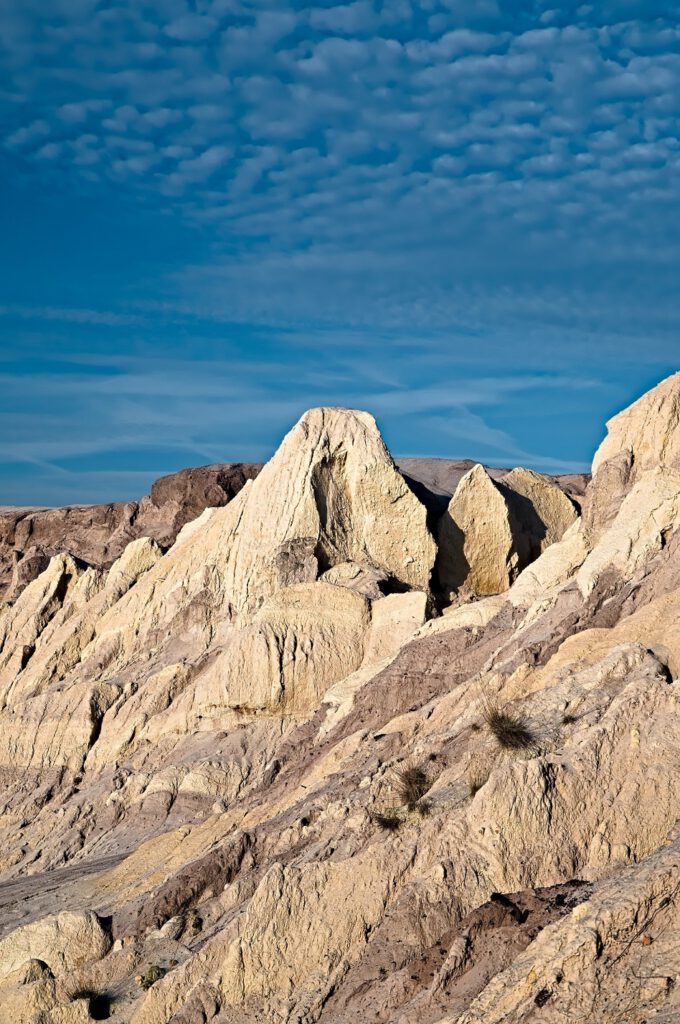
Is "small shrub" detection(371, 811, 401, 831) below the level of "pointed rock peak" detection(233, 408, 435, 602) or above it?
below

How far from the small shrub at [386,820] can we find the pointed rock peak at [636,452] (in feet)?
31.8

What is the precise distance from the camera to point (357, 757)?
2164cm

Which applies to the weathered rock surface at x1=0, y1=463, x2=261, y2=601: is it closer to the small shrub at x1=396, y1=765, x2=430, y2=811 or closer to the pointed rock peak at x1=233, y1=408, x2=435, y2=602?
the pointed rock peak at x1=233, y1=408, x2=435, y2=602

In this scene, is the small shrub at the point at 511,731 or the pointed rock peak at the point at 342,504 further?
the pointed rock peak at the point at 342,504

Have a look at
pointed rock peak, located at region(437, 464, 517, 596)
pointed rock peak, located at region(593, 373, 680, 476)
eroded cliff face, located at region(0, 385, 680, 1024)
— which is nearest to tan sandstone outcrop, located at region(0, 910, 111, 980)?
eroded cliff face, located at region(0, 385, 680, 1024)

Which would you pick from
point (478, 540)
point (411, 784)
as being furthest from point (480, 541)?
point (411, 784)

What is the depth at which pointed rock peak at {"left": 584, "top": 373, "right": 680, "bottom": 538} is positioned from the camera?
81.9 ft

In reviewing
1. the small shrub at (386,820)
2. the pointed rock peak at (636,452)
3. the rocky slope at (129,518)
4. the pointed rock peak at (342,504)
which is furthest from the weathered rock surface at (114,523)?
the small shrub at (386,820)

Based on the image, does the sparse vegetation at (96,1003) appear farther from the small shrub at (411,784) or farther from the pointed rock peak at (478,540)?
the pointed rock peak at (478,540)

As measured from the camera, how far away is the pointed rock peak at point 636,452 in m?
25.0

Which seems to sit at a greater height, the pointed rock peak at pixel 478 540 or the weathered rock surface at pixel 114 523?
the weathered rock surface at pixel 114 523

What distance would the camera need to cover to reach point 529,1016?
10695 millimetres

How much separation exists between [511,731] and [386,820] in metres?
2.10

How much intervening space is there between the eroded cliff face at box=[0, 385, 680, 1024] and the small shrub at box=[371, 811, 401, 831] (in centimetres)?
10
